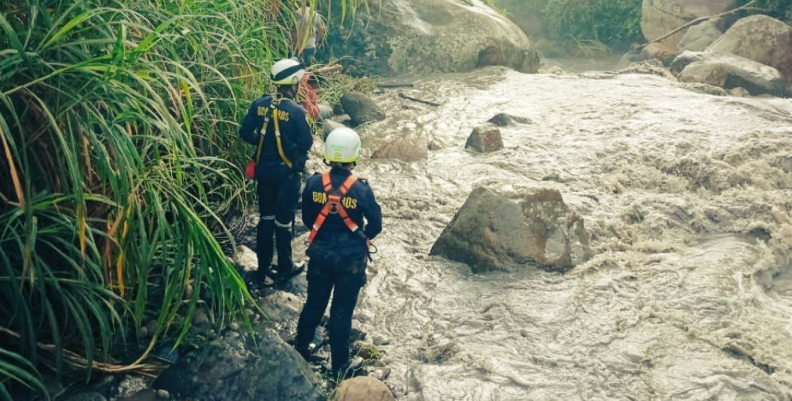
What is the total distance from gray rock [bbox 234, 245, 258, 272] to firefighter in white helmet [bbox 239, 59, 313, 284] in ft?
0.90

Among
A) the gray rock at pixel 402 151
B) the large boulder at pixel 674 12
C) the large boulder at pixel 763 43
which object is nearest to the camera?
the gray rock at pixel 402 151

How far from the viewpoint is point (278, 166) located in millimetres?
5504

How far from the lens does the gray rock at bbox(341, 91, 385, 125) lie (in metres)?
10.2

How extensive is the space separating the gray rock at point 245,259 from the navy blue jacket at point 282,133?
0.78 m

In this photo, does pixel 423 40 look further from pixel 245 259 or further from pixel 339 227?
pixel 339 227

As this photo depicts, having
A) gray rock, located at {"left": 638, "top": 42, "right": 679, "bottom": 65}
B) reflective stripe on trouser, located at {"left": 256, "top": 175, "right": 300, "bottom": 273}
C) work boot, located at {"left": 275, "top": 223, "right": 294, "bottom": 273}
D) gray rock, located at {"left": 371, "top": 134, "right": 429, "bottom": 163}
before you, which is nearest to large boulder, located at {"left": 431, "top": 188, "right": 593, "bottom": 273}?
work boot, located at {"left": 275, "top": 223, "right": 294, "bottom": 273}

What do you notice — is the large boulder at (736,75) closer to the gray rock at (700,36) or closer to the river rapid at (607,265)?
the river rapid at (607,265)

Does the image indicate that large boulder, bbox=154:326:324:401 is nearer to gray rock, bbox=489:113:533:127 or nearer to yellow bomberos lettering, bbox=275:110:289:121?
yellow bomberos lettering, bbox=275:110:289:121

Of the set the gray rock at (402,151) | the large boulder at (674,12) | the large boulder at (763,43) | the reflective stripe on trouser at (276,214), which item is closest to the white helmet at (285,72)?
the reflective stripe on trouser at (276,214)

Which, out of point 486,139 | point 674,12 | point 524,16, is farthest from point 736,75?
point 524,16

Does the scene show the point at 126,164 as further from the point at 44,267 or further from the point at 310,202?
the point at 310,202

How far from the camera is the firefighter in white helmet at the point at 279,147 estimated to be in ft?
17.9

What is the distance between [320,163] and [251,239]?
6.44 feet

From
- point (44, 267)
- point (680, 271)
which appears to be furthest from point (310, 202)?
point (680, 271)
